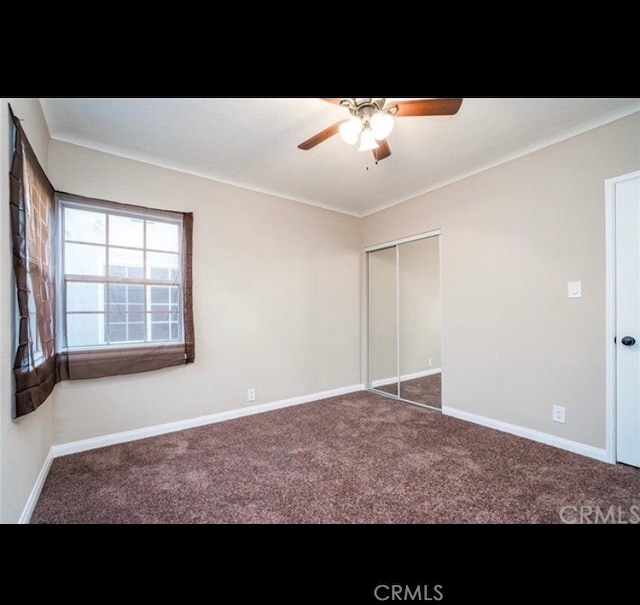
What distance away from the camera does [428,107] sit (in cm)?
158

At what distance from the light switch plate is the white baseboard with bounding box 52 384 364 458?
259 centimetres

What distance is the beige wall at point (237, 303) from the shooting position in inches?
91.9

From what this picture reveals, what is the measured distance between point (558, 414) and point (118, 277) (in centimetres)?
367

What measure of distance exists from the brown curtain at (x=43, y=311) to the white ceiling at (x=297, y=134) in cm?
50

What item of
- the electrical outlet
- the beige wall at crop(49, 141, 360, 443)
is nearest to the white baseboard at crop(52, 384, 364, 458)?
the beige wall at crop(49, 141, 360, 443)

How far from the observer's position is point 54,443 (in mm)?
2166

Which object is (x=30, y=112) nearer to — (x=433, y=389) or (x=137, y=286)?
(x=137, y=286)

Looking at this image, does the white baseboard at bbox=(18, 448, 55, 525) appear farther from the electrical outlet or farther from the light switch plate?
the light switch plate

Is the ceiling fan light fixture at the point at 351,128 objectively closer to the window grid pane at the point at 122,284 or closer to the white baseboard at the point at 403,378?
the window grid pane at the point at 122,284

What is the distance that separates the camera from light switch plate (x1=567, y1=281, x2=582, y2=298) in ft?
7.14
